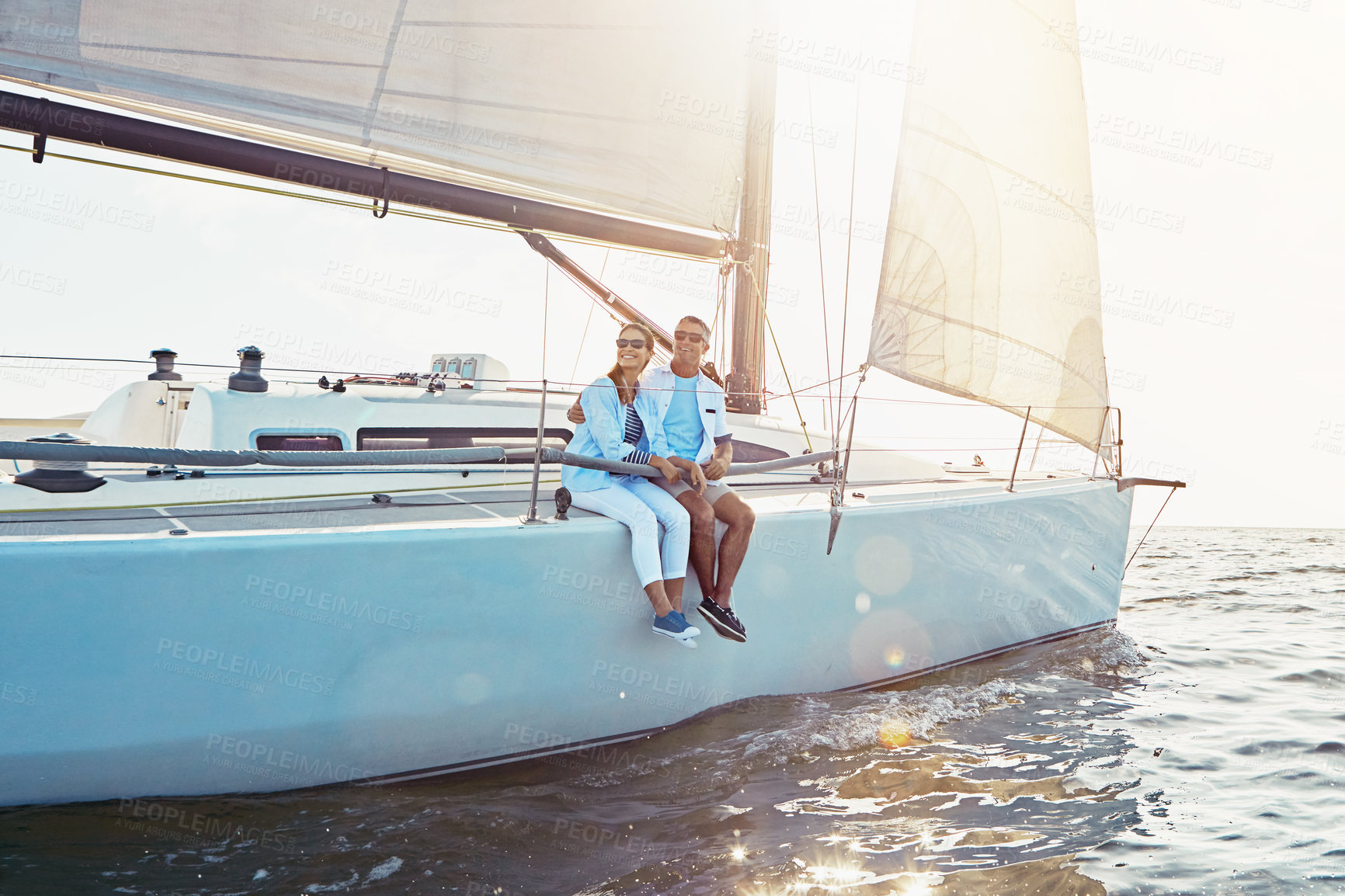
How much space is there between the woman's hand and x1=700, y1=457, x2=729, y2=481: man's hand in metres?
0.25

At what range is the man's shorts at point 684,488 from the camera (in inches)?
142

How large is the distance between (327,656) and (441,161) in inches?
120

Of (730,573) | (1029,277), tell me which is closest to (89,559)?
(730,573)

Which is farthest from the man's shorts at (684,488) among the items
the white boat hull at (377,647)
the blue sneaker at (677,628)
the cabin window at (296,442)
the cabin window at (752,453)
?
the cabin window at (296,442)

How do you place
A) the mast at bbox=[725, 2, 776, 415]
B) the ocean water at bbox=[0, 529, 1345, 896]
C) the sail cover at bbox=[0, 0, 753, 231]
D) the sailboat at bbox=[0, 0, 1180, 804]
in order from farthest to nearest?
the mast at bbox=[725, 2, 776, 415]
the sail cover at bbox=[0, 0, 753, 231]
the sailboat at bbox=[0, 0, 1180, 804]
the ocean water at bbox=[0, 529, 1345, 896]

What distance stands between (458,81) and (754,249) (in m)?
2.38

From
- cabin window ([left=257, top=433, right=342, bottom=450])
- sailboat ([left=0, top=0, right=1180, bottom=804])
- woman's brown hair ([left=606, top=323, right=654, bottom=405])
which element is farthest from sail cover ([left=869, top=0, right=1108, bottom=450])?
cabin window ([left=257, top=433, right=342, bottom=450])

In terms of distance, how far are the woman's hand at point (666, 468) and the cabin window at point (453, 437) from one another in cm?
Result: 96

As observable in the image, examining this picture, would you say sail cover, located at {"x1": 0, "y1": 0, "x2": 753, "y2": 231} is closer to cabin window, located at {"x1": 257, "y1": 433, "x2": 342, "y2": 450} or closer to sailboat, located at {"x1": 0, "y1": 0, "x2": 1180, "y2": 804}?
sailboat, located at {"x1": 0, "y1": 0, "x2": 1180, "y2": 804}

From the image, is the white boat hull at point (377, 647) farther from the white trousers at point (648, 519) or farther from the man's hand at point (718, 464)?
the man's hand at point (718, 464)

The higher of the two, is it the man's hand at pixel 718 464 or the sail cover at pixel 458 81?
the sail cover at pixel 458 81

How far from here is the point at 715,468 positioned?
3703 mm

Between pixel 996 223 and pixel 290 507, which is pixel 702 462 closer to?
pixel 290 507

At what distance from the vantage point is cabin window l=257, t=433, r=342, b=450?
13.5ft
